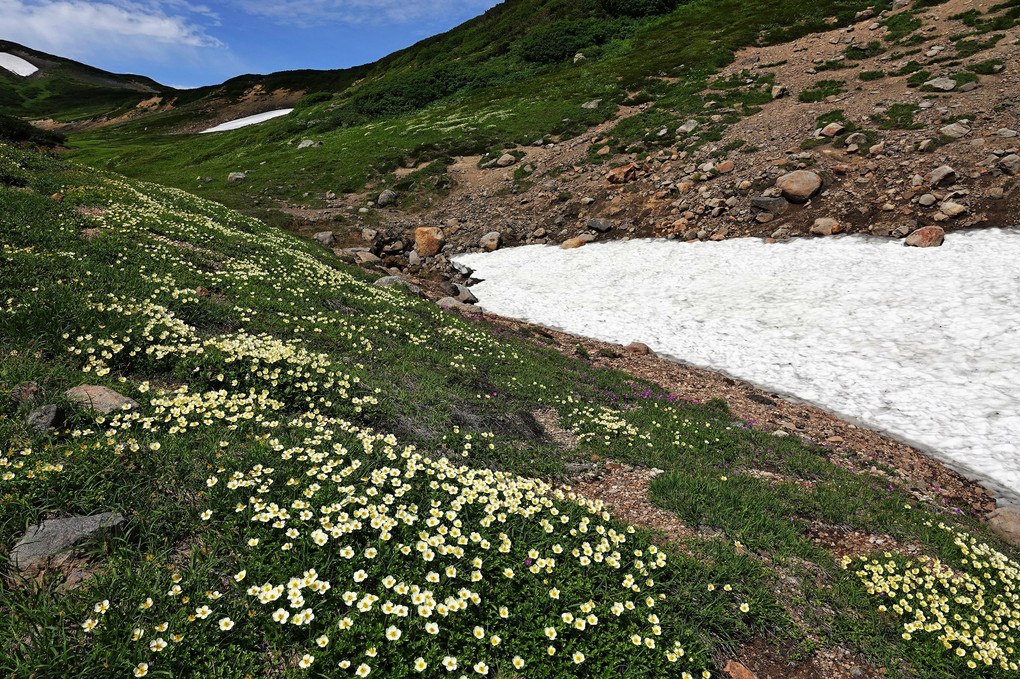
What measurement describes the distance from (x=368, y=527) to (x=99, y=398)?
14.3ft

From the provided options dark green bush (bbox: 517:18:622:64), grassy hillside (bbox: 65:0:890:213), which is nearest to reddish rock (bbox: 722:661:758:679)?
grassy hillside (bbox: 65:0:890:213)

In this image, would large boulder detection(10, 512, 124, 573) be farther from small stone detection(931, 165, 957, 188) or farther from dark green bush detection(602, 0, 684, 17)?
dark green bush detection(602, 0, 684, 17)

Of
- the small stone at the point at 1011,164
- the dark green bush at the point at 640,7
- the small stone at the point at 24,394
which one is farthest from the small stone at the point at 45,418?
the dark green bush at the point at 640,7

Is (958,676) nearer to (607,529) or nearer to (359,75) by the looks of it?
(607,529)

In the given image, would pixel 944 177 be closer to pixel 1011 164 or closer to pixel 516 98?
pixel 1011 164

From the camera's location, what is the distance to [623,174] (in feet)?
116

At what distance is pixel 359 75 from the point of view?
457 feet

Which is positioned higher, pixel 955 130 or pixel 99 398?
pixel 99 398

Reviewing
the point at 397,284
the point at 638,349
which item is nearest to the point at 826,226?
the point at 638,349

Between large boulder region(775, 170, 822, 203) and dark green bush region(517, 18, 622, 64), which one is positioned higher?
dark green bush region(517, 18, 622, 64)

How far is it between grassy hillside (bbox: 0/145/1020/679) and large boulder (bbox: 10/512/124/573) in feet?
0.38

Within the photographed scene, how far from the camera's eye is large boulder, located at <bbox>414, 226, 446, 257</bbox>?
33562mm

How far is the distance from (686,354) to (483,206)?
81.4 feet

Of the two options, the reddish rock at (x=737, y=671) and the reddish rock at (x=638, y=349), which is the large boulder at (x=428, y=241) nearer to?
the reddish rock at (x=638, y=349)
